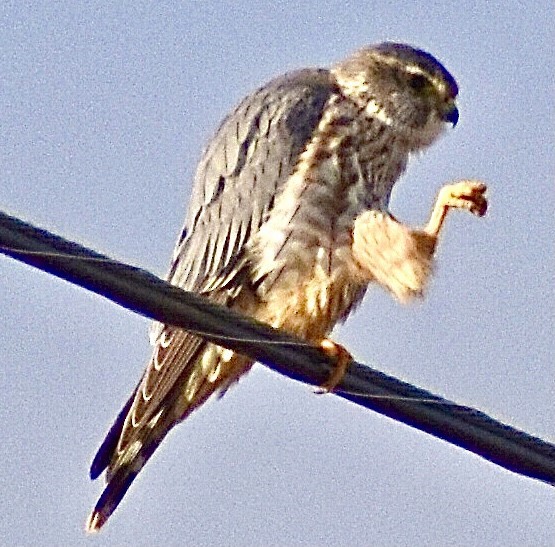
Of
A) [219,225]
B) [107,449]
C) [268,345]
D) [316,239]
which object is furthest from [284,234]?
[268,345]

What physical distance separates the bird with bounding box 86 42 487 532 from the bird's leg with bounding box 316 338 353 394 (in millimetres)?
58

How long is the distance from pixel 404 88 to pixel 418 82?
3.6 inches

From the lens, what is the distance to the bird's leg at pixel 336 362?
Answer: 3.79 metres

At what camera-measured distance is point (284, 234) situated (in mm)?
5402

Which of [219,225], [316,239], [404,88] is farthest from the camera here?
[404,88]

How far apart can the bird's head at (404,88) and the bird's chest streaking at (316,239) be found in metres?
0.49

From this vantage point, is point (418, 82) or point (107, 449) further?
point (418, 82)

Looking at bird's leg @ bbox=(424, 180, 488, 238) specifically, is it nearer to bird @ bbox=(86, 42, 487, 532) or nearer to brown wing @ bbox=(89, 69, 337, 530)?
bird @ bbox=(86, 42, 487, 532)

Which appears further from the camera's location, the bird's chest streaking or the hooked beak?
the hooked beak

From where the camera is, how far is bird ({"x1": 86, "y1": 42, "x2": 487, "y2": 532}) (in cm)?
521

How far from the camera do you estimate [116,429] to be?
5.23m

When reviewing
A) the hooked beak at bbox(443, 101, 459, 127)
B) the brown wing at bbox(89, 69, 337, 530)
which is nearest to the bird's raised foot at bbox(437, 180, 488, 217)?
the brown wing at bbox(89, 69, 337, 530)

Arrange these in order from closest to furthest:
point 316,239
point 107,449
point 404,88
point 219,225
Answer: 1. point 107,449
2. point 316,239
3. point 219,225
4. point 404,88

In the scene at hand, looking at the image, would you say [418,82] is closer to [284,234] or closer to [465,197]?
[284,234]
